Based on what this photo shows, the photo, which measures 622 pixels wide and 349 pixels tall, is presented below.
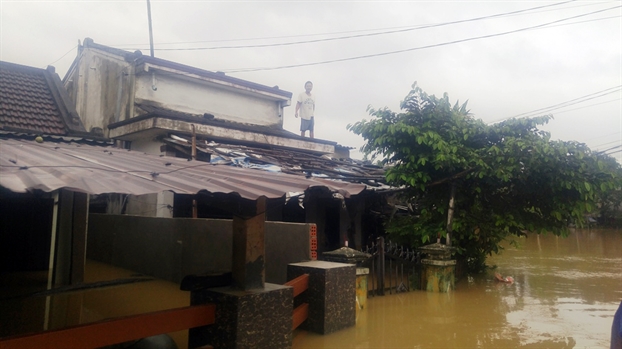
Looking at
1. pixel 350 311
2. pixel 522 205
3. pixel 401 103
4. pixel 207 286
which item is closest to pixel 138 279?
pixel 350 311

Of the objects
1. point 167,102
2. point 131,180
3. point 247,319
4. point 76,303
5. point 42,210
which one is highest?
point 167,102

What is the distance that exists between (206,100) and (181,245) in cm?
704

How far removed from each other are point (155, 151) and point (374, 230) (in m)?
7.49

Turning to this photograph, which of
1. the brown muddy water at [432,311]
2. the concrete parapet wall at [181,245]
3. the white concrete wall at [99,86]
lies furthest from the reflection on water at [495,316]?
the white concrete wall at [99,86]

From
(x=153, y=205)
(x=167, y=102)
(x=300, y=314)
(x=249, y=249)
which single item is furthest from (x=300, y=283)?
(x=167, y=102)

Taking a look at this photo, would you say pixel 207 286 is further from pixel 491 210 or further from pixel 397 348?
pixel 491 210

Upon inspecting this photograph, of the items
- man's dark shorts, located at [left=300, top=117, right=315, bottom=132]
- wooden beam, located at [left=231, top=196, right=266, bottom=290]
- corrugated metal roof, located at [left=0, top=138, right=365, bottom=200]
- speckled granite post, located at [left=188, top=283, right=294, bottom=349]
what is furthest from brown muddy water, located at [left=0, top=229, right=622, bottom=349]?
man's dark shorts, located at [left=300, top=117, right=315, bottom=132]

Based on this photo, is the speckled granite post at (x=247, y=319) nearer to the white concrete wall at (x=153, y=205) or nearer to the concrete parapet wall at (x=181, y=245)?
the concrete parapet wall at (x=181, y=245)

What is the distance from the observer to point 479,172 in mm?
10086

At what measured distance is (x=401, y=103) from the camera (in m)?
11.3

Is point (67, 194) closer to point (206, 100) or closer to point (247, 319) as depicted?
point (247, 319)

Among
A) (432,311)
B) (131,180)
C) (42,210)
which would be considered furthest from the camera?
(42,210)

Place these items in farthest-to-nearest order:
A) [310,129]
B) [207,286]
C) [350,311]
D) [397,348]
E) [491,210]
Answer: [310,129] < [491,210] < [350,311] < [397,348] < [207,286]

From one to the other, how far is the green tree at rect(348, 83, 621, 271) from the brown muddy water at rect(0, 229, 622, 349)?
5.08 feet
